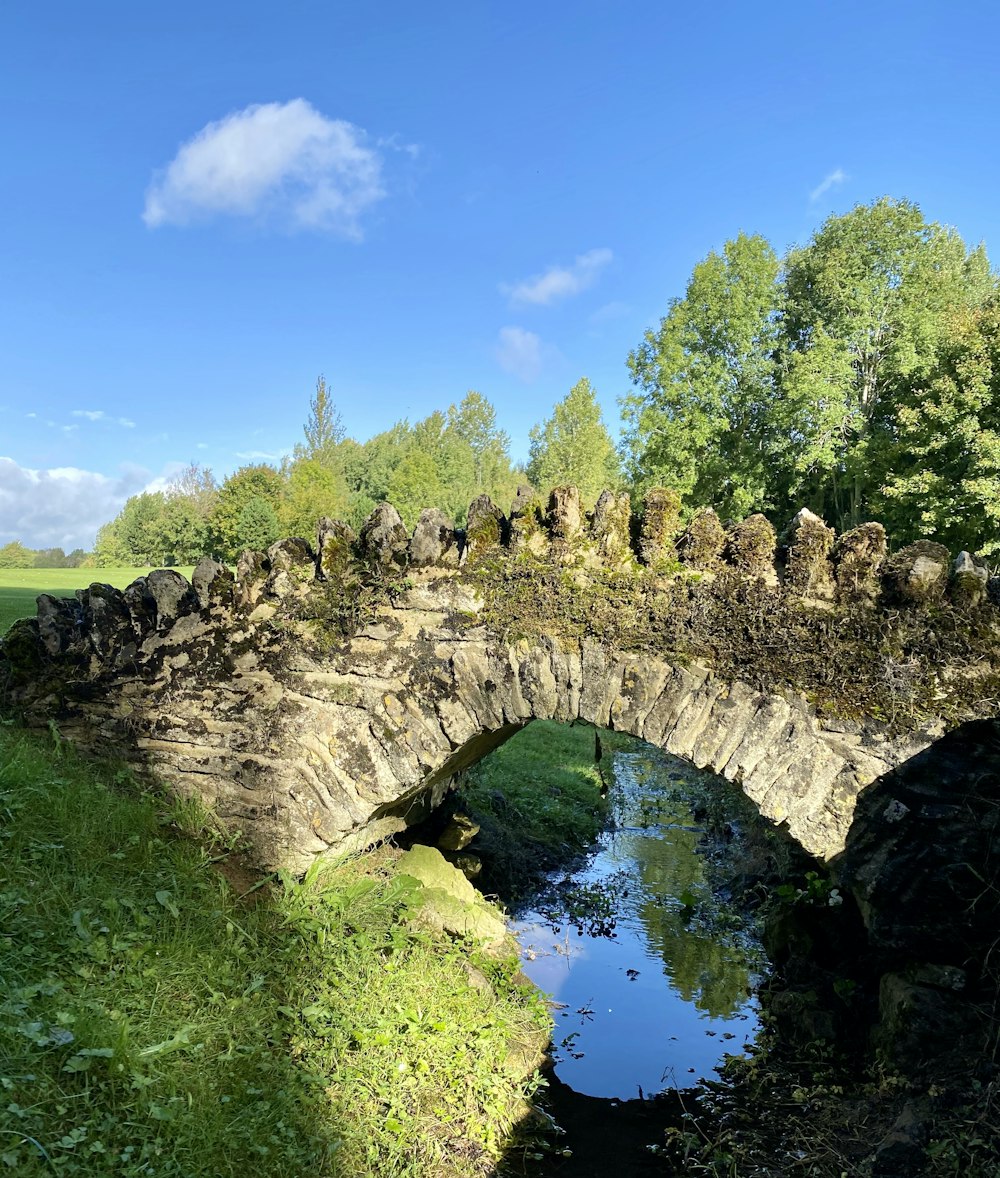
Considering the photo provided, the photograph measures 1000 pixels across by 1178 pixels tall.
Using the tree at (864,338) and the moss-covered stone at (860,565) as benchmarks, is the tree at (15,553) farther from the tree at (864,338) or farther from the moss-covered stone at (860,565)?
the moss-covered stone at (860,565)

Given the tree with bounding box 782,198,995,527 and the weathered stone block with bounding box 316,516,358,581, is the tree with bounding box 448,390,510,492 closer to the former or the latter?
the tree with bounding box 782,198,995,527

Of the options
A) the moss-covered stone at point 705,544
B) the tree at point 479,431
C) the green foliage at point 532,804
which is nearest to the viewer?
the moss-covered stone at point 705,544

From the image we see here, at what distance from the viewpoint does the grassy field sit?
1435 cm

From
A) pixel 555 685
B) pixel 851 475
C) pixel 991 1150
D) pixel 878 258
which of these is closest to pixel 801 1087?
pixel 991 1150

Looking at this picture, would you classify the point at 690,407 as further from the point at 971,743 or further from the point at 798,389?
the point at 971,743

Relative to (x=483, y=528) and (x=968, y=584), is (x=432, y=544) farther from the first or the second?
(x=968, y=584)

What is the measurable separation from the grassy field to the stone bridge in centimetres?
808

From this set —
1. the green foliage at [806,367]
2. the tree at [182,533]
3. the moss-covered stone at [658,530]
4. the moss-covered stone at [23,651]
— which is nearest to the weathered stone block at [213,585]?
the moss-covered stone at [23,651]

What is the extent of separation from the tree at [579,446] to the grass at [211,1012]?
1386 inches

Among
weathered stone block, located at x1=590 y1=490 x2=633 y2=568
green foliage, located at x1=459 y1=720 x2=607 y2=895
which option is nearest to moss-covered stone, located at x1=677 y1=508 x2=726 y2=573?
weathered stone block, located at x1=590 y1=490 x2=633 y2=568

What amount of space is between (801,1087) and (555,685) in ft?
7.62

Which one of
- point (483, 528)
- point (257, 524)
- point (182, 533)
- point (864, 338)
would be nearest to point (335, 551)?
point (483, 528)

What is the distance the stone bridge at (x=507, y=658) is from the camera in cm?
400

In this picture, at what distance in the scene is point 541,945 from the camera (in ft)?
21.3
